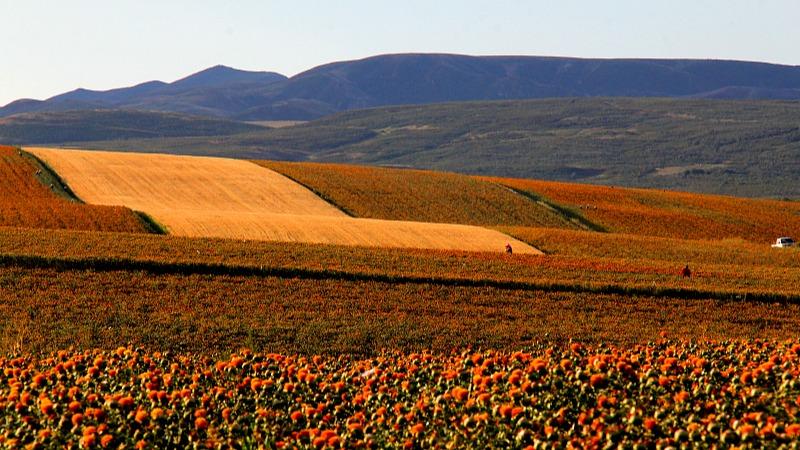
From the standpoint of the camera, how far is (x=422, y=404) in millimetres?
10945

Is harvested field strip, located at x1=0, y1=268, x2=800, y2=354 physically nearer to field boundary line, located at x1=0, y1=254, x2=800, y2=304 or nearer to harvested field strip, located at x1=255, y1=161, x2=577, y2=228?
field boundary line, located at x1=0, y1=254, x2=800, y2=304

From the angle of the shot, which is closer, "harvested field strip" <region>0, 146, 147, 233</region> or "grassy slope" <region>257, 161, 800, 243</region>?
"harvested field strip" <region>0, 146, 147, 233</region>

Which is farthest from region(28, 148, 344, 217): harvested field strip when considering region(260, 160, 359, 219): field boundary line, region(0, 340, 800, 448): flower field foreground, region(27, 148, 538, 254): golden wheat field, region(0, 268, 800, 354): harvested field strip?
region(0, 340, 800, 448): flower field foreground

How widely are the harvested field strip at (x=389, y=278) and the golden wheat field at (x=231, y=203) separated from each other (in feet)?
53.1

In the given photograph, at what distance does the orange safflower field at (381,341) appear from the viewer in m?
10.5

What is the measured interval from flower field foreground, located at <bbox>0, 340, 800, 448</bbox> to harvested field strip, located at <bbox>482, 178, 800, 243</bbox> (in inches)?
2339

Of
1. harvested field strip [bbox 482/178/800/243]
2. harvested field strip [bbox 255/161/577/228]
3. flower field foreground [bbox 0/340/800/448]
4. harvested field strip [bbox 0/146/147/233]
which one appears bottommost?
harvested field strip [bbox 482/178/800/243]

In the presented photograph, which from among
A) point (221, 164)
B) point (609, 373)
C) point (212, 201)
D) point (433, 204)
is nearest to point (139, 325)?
point (609, 373)

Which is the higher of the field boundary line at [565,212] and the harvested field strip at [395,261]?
the harvested field strip at [395,261]

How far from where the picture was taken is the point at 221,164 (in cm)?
9212

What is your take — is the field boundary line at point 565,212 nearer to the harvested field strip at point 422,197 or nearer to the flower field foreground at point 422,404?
the harvested field strip at point 422,197

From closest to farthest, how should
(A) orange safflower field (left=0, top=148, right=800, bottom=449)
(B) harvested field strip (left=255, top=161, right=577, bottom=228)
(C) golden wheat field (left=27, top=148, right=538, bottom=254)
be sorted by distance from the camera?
(A) orange safflower field (left=0, top=148, right=800, bottom=449), (C) golden wheat field (left=27, top=148, right=538, bottom=254), (B) harvested field strip (left=255, top=161, right=577, bottom=228)

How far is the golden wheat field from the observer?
171ft


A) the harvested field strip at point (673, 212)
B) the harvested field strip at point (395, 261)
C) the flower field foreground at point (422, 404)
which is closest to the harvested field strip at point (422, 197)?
the harvested field strip at point (673, 212)
